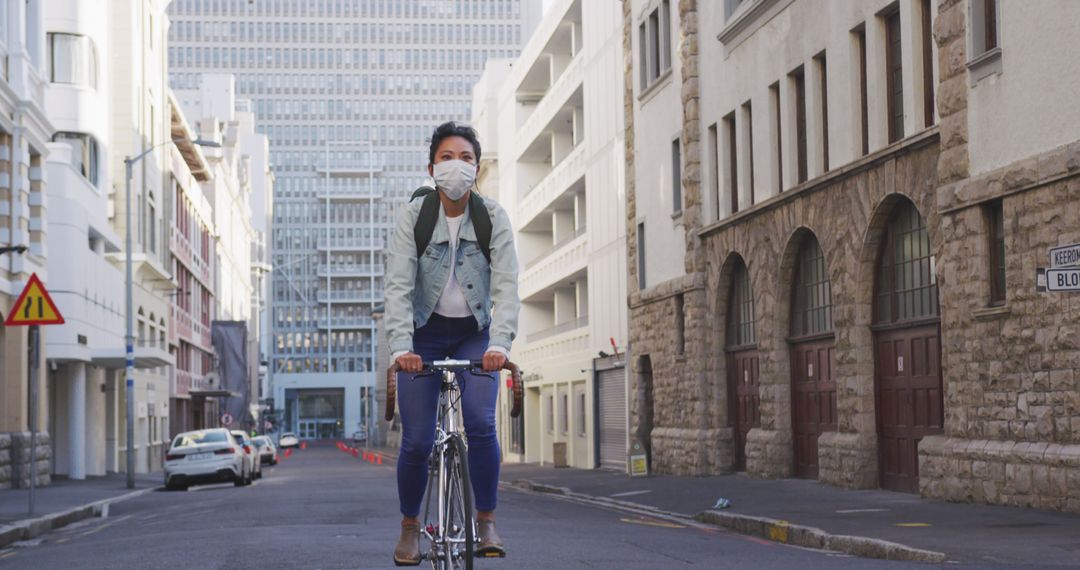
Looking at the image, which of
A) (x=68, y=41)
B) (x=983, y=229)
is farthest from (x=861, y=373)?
(x=68, y=41)

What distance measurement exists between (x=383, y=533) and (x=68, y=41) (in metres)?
34.5

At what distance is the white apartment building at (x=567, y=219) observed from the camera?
40469 mm

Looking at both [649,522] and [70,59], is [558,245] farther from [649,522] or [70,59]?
[649,522]

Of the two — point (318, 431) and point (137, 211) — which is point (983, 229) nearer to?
point (137, 211)

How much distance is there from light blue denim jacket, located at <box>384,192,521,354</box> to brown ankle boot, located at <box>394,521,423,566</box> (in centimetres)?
93

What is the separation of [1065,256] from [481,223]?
6.22m

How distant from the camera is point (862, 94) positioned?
72.6 ft

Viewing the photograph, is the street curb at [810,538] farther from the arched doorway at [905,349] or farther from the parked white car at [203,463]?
the parked white car at [203,463]

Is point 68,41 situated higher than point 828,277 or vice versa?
point 68,41

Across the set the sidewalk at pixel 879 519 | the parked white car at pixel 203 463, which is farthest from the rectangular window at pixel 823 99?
the parked white car at pixel 203 463

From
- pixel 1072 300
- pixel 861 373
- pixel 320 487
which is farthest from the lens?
pixel 320 487

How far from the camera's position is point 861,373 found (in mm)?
21625

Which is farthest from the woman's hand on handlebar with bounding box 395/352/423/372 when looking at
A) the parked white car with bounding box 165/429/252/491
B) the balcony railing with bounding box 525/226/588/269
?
the balcony railing with bounding box 525/226/588/269

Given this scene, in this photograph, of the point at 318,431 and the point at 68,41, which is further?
the point at 318,431
